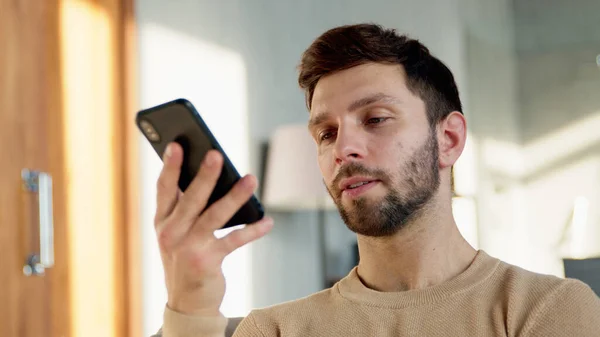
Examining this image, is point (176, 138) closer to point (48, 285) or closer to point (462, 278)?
point (462, 278)

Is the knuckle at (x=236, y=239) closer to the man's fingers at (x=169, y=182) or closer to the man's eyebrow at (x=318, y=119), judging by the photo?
the man's fingers at (x=169, y=182)

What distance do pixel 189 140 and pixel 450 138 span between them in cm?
64

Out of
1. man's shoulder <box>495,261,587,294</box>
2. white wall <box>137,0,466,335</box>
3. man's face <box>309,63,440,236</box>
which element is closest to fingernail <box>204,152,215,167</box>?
man's face <box>309,63,440,236</box>

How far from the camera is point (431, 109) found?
133 centimetres

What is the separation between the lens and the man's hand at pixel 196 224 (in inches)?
32.2

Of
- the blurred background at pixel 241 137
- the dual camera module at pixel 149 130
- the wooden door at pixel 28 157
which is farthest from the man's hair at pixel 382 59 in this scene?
the wooden door at pixel 28 157

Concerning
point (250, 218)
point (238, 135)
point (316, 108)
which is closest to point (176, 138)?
point (250, 218)

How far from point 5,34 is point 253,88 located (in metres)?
1.23

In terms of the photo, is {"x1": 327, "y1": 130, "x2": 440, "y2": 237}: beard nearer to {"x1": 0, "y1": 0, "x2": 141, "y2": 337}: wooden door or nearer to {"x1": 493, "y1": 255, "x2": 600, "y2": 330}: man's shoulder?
{"x1": 493, "y1": 255, "x2": 600, "y2": 330}: man's shoulder

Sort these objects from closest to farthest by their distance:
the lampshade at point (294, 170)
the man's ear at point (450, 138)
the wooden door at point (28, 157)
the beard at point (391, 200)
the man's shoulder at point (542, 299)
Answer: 1. the man's shoulder at point (542, 299)
2. the beard at point (391, 200)
3. the man's ear at point (450, 138)
4. the wooden door at point (28, 157)
5. the lampshade at point (294, 170)

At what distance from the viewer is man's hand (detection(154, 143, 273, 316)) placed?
0.82m

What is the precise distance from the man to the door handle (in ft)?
2.75

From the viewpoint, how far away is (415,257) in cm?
127

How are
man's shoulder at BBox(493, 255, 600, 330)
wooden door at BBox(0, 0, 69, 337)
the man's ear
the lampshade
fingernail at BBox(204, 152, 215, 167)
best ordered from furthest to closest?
the lampshade < wooden door at BBox(0, 0, 69, 337) < the man's ear < man's shoulder at BBox(493, 255, 600, 330) < fingernail at BBox(204, 152, 215, 167)
